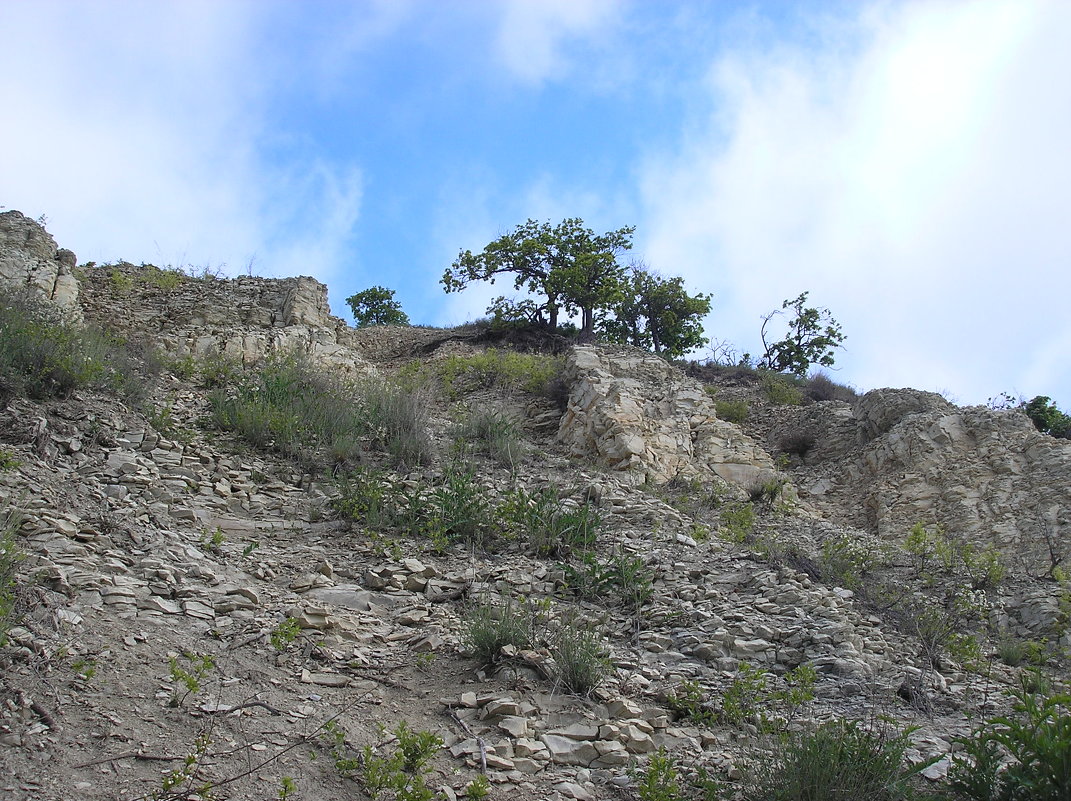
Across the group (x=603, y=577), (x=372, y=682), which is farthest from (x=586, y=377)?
(x=372, y=682)

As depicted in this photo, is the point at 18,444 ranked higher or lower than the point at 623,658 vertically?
higher

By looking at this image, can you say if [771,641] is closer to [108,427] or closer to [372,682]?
[372,682]

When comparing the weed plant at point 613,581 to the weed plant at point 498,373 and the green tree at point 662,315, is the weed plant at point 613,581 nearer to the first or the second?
the weed plant at point 498,373

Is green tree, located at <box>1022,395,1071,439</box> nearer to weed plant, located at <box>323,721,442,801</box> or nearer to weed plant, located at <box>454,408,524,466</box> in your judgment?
weed plant, located at <box>454,408,524,466</box>

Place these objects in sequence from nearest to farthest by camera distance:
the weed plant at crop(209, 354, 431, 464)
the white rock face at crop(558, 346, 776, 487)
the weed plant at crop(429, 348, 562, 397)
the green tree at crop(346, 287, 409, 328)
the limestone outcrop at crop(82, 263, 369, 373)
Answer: the weed plant at crop(209, 354, 431, 464)
the white rock face at crop(558, 346, 776, 487)
the limestone outcrop at crop(82, 263, 369, 373)
the weed plant at crop(429, 348, 562, 397)
the green tree at crop(346, 287, 409, 328)

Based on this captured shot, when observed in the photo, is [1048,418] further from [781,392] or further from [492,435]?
[492,435]

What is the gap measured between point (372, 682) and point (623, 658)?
5.21 ft

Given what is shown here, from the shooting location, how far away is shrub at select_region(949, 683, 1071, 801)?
2.94m

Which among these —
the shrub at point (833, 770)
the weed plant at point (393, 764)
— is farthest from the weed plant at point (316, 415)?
the shrub at point (833, 770)

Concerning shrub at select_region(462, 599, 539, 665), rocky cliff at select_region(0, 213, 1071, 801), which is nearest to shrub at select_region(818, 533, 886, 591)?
rocky cliff at select_region(0, 213, 1071, 801)

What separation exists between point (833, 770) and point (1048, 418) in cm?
1243

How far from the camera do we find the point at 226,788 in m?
3.32

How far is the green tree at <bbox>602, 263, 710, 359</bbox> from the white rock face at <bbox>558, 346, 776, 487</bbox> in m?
6.37

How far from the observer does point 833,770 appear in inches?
132
